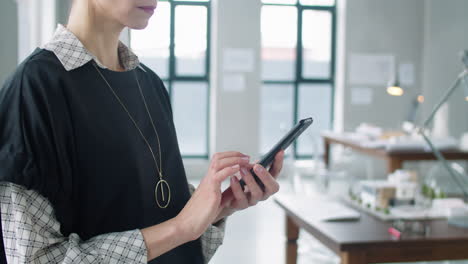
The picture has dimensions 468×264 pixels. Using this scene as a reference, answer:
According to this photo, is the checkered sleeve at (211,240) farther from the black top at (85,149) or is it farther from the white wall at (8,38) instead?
the white wall at (8,38)

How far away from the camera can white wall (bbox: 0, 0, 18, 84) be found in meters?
2.01

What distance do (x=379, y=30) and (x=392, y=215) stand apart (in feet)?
18.7

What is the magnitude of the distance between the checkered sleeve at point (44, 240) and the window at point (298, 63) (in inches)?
284

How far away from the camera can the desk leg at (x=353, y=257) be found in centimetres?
216

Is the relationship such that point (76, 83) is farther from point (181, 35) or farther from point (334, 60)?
point (334, 60)

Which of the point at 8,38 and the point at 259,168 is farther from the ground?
the point at 8,38

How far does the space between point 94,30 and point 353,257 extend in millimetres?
1567

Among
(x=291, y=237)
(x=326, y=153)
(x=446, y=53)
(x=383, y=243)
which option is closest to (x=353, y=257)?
(x=383, y=243)

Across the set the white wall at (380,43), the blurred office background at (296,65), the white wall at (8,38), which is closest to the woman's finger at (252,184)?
the white wall at (8,38)

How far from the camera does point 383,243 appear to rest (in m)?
2.19

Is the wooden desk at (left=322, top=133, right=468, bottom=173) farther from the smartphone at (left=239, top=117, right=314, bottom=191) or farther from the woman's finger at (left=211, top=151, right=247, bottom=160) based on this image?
the woman's finger at (left=211, top=151, right=247, bottom=160)

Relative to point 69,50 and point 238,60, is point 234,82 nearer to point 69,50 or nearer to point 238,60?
point 238,60

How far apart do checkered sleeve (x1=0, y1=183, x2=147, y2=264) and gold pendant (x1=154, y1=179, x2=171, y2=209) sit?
14 centimetres

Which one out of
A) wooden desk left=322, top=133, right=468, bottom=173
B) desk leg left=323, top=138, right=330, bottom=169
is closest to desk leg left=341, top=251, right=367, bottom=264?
wooden desk left=322, top=133, right=468, bottom=173
